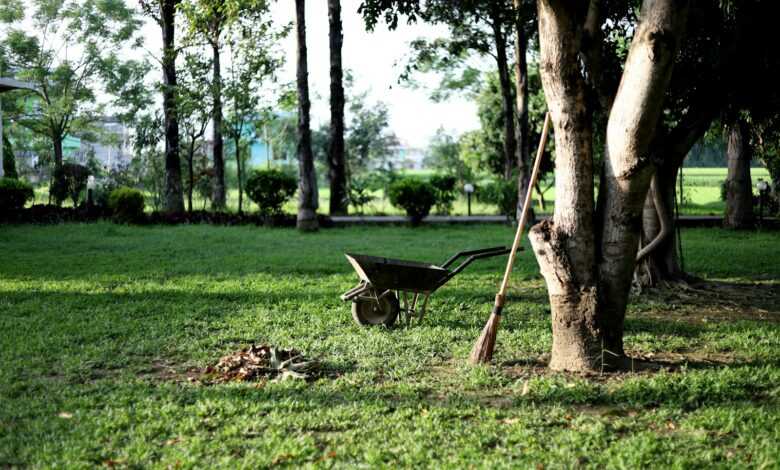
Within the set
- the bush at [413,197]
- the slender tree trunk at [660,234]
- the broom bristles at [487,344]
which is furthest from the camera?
the bush at [413,197]

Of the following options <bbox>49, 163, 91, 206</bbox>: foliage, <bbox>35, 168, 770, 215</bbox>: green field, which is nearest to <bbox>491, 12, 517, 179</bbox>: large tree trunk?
<bbox>35, 168, 770, 215</bbox>: green field

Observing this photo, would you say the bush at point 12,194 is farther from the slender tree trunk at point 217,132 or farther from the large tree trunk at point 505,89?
the large tree trunk at point 505,89

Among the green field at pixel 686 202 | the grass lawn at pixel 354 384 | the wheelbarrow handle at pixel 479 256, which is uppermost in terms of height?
the green field at pixel 686 202

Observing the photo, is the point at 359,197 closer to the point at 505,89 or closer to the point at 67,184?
the point at 505,89

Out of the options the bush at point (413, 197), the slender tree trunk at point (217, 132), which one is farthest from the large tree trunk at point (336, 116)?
the slender tree trunk at point (217, 132)

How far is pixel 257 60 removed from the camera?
1950 centimetres

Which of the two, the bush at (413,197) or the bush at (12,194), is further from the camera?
the bush at (413,197)

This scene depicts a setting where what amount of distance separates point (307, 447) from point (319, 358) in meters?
1.91

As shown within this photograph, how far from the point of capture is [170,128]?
64.2ft

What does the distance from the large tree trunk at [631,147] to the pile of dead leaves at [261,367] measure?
2.07 metres

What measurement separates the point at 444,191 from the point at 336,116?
3.26 m

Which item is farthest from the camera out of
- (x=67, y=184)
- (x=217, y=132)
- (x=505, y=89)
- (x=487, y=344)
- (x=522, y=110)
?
(x=217, y=132)

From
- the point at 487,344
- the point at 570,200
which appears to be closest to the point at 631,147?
the point at 570,200

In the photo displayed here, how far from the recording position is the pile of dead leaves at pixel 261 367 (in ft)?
17.4
